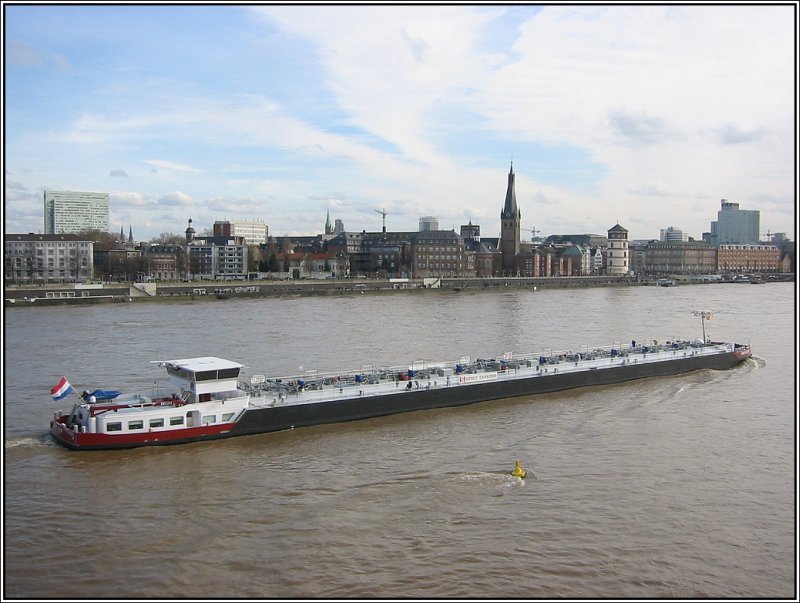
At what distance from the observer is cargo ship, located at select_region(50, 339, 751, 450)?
821 inches

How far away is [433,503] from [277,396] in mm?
8321

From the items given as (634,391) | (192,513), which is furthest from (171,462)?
(634,391)

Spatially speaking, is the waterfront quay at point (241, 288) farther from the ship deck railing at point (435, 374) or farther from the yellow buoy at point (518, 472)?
the yellow buoy at point (518, 472)

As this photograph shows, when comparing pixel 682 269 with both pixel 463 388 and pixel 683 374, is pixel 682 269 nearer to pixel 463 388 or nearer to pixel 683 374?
pixel 683 374

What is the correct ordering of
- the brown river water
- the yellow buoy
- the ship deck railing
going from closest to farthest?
the brown river water
the yellow buoy
the ship deck railing

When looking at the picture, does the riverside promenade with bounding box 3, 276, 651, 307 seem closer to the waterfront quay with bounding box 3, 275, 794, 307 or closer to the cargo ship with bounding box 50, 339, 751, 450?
the waterfront quay with bounding box 3, 275, 794, 307

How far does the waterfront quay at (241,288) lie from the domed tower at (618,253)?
76.3 feet

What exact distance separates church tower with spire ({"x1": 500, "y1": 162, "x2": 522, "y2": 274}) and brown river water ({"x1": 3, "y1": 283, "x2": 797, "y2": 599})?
9676cm

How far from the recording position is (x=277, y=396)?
23.5 m

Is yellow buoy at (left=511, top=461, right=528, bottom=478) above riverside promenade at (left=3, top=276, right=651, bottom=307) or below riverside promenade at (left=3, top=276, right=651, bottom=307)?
below

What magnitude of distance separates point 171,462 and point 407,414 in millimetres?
8460

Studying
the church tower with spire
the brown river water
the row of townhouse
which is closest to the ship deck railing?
the brown river water

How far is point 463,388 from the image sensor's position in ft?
89.0

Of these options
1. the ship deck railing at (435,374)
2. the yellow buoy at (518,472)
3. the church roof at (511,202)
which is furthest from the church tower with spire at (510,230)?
the yellow buoy at (518,472)
